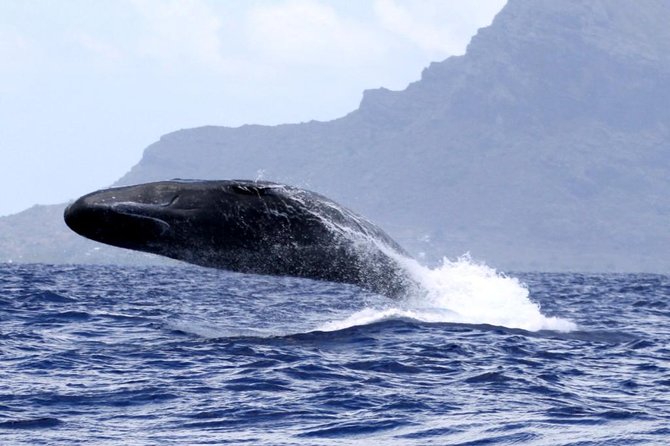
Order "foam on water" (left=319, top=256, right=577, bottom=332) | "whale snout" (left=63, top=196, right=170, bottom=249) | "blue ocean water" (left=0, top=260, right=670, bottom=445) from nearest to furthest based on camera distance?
"blue ocean water" (left=0, top=260, right=670, bottom=445)
"whale snout" (left=63, top=196, right=170, bottom=249)
"foam on water" (left=319, top=256, right=577, bottom=332)

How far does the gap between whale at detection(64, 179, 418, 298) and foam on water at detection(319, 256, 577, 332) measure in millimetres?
4219

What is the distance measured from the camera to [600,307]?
34031 mm

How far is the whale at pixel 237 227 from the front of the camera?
14.0 metres

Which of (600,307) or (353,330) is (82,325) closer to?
(353,330)

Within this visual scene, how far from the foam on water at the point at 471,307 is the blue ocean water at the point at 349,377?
46mm

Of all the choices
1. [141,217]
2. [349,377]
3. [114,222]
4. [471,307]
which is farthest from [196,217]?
[471,307]

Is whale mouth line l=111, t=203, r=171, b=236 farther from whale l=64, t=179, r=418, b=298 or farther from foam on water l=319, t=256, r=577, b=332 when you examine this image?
foam on water l=319, t=256, r=577, b=332

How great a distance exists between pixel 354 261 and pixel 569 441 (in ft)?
17.8

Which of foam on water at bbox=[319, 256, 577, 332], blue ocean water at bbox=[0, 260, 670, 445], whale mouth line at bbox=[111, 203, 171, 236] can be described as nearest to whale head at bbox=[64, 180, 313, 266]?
whale mouth line at bbox=[111, 203, 171, 236]

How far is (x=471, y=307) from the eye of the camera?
2189 cm

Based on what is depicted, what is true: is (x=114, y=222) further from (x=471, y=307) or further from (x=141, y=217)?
(x=471, y=307)

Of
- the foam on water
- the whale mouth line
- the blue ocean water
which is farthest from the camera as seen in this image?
the foam on water

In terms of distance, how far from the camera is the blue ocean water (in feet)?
35.7

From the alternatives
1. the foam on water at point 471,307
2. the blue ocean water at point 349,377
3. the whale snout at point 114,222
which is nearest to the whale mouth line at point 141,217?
the whale snout at point 114,222
